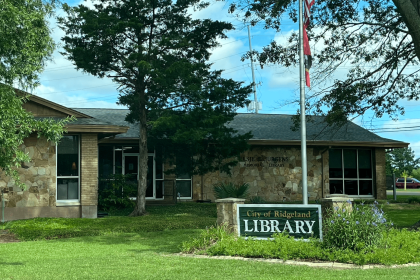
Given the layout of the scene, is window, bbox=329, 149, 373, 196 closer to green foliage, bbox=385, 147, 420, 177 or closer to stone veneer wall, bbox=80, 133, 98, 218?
stone veneer wall, bbox=80, 133, 98, 218

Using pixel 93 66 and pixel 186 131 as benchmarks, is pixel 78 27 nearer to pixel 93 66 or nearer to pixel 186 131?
pixel 93 66

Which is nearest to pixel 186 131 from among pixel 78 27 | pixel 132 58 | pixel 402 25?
pixel 132 58

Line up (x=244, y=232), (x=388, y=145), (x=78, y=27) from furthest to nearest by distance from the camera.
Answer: (x=388, y=145) < (x=78, y=27) < (x=244, y=232)

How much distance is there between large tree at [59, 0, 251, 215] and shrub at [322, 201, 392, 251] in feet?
27.9

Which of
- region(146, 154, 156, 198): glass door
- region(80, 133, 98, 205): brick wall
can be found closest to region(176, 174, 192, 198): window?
region(146, 154, 156, 198): glass door

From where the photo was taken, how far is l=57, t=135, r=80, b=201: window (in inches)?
749

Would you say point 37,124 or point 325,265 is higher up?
point 37,124

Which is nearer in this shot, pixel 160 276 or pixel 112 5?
pixel 160 276

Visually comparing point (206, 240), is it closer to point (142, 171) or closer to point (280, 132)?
point (142, 171)

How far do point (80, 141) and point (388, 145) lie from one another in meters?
15.8

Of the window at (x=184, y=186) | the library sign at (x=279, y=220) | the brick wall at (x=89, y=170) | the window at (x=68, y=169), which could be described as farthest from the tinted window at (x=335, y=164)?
the library sign at (x=279, y=220)

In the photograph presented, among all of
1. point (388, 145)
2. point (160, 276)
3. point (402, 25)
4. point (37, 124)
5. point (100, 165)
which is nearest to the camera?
point (160, 276)

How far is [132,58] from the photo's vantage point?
18.6 meters

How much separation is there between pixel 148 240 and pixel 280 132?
15774 mm
